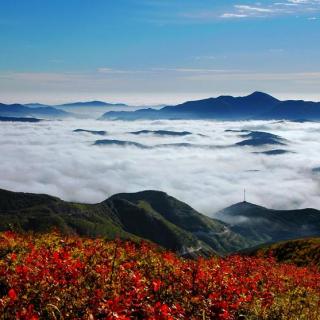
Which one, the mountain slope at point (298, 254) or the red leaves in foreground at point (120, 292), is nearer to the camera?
the red leaves in foreground at point (120, 292)

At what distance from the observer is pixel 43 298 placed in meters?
11.4

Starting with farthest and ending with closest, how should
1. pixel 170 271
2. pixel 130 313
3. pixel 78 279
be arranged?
pixel 170 271, pixel 78 279, pixel 130 313

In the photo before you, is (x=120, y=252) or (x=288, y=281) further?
(x=288, y=281)

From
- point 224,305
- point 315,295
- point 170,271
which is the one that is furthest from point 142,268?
point 315,295

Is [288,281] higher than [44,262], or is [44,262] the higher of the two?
[44,262]

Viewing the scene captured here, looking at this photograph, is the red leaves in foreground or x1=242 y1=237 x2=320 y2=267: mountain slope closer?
the red leaves in foreground

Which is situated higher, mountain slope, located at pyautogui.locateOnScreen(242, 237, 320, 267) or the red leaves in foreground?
the red leaves in foreground

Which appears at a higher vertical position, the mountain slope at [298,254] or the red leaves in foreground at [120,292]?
the red leaves in foreground at [120,292]

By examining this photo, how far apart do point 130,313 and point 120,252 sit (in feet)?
29.1

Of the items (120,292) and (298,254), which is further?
(298,254)

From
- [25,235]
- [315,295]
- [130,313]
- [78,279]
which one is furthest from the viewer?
[25,235]


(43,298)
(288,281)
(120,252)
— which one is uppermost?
(43,298)

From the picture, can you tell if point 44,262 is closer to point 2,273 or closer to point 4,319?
point 2,273

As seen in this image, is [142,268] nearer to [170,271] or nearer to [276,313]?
[170,271]
